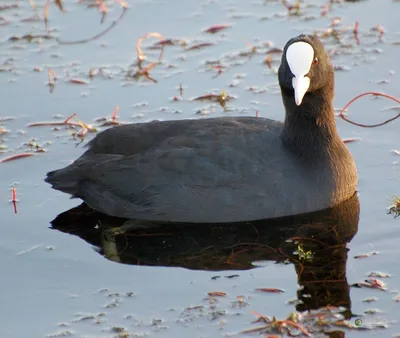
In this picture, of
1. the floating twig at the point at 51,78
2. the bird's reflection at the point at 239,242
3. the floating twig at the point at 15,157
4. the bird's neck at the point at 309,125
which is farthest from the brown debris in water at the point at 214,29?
the bird's reflection at the point at 239,242

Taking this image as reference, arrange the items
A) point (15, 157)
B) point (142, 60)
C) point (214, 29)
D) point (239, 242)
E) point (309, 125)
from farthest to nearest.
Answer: point (214, 29) → point (142, 60) → point (15, 157) → point (309, 125) → point (239, 242)

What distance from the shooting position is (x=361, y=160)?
8.20m

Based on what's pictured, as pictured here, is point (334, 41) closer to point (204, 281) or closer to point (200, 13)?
point (200, 13)

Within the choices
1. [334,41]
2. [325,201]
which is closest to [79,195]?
[325,201]

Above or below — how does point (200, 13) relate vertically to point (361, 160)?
above

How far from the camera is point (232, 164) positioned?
7.40 meters

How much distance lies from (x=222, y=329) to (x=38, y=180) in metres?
2.73

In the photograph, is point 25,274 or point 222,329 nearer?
point 222,329

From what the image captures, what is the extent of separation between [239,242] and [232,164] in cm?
57

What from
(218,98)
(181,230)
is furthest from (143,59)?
(181,230)

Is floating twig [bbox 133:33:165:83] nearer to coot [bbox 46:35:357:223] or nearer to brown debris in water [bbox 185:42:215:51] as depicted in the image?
brown debris in water [bbox 185:42:215:51]

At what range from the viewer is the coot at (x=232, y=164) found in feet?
24.2

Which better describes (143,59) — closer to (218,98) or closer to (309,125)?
(218,98)

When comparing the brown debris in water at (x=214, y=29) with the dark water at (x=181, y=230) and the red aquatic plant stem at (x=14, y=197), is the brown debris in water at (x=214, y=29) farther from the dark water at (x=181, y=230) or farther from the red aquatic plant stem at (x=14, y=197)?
the red aquatic plant stem at (x=14, y=197)
